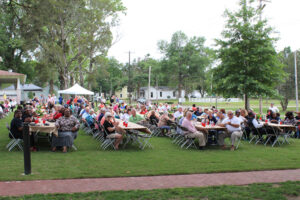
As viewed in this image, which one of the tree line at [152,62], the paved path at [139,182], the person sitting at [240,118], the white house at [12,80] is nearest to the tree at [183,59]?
the tree line at [152,62]

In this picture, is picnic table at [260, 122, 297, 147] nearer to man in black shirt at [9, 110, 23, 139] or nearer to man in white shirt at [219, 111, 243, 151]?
man in white shirt at [219, 111, 243, 151]

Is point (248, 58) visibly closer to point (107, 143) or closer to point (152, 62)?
point (107, 143)

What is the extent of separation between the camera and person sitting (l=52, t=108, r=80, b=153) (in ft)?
27.9

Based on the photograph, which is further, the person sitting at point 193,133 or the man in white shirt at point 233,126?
the man in white shirt at point 233,126

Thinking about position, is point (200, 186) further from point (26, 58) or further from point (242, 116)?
point (26, 58)

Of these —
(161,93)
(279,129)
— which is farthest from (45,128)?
(161,93)

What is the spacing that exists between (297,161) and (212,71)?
37.5ft

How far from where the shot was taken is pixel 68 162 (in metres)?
7.10

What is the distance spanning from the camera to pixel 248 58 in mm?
15992

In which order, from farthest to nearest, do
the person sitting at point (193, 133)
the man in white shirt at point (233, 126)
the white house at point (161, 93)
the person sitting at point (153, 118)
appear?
the white house at point (161, 93)
the person sitting at point (153, 118)
the man in white shirt at point (233, 126)
the person sitting at point (193, 133)

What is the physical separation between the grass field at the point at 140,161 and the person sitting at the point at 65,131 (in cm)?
34

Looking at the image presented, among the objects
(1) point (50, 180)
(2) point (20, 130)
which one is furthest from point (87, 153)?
(1) point (50, 180)

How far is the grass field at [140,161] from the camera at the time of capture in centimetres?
615

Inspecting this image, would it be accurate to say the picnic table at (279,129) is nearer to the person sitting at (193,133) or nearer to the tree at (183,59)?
the person sitting at (193,133)
